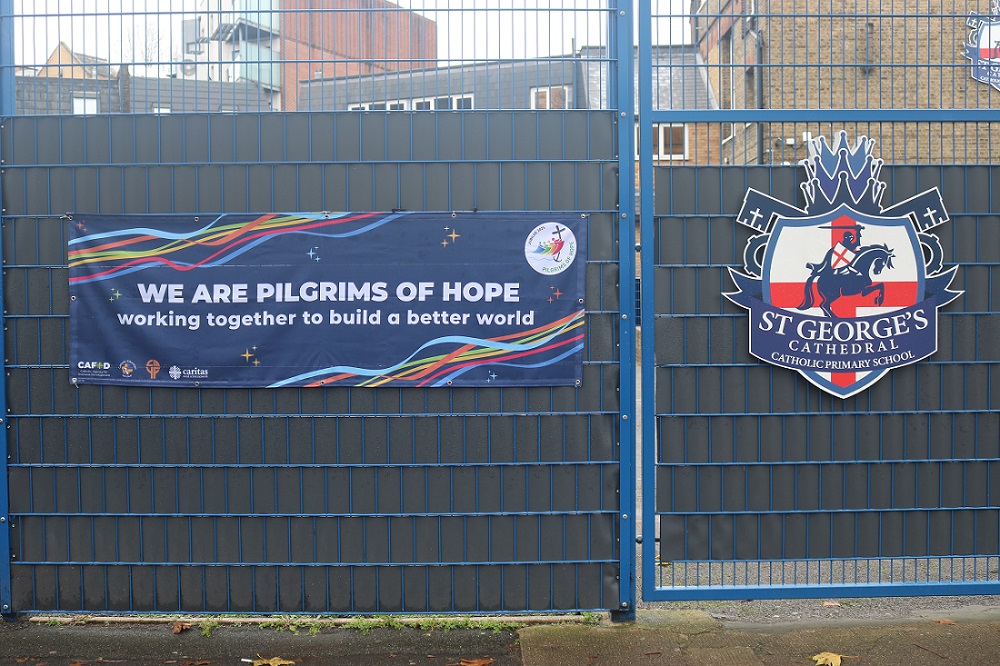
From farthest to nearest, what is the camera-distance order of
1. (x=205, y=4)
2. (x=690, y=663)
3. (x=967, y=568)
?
1. (x=967, y=568)
2. (x=205, y=4)
3. (x=690, y=663)

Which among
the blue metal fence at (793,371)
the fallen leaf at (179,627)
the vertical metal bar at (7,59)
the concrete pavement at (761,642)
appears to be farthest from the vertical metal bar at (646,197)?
the vertical metal bar at (7,59)

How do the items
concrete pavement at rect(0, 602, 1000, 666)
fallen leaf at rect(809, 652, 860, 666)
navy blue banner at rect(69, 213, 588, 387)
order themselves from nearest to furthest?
fallen leaf at rect(809, 652, 860, 666) < concrete pavement at rect(0, 602, 1000, 666) < navy blue banner at rect(69, 213, 588, 387)

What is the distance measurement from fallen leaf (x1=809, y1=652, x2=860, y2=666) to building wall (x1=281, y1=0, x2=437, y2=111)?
360 cm

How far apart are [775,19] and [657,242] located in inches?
53.1

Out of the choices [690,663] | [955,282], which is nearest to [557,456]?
[690,663]

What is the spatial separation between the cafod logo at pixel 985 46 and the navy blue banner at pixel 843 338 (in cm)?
125

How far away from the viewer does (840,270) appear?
4777 mm

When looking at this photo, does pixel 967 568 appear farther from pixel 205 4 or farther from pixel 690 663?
pixel 205 4

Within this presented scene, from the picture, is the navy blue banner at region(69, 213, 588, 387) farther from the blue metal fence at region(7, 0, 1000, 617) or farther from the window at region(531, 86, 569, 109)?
the window at region(531, 86, 569, 109)

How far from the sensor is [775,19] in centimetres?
488

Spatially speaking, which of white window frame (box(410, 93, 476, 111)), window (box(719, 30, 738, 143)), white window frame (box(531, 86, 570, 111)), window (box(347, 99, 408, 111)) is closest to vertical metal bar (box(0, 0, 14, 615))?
window (box(347, 99, 408, 111))

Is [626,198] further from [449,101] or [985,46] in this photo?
[985,46]

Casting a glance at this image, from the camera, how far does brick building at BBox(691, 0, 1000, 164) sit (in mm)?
4828

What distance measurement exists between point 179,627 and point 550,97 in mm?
3445
